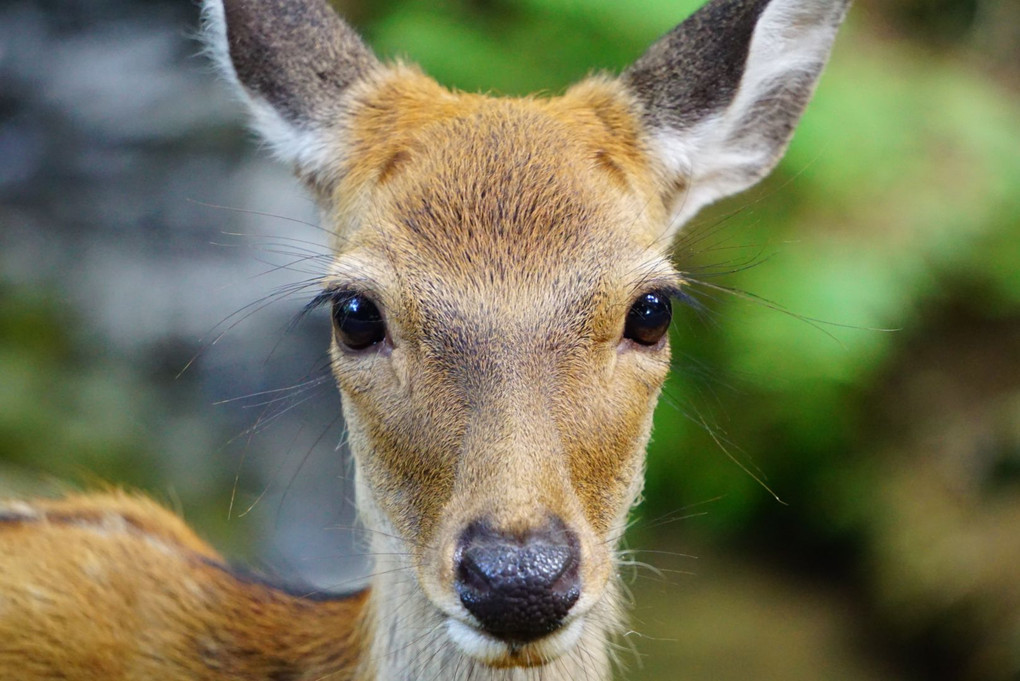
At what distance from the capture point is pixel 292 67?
4074 mm

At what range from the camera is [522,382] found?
10.3ft

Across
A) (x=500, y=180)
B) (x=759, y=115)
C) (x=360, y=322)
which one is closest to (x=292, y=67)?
(x=500, y=180)

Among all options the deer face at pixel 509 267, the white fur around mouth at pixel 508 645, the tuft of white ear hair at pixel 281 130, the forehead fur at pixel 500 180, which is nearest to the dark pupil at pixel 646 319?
the deer face at pixel 509 267

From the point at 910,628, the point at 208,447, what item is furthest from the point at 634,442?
the point at 208,447

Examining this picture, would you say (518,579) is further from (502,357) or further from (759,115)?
(759,115)

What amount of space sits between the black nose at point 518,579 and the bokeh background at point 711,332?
3321 millimetres

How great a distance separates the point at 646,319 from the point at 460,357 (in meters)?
0.63

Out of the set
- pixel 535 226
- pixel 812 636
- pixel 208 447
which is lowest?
pixel 812 636

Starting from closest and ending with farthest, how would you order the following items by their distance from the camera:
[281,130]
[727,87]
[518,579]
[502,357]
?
[518,579]
[502,357]
[727,87]
[281,130]

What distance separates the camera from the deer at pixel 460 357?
3002 mm

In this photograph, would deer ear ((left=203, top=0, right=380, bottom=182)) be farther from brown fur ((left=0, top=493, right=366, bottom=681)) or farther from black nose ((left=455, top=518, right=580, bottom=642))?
black nose ((left=455, top=518, right=580, bottom=642))

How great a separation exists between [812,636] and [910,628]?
0.67 metres

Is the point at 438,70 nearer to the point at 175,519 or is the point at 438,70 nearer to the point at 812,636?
the point at 175,519

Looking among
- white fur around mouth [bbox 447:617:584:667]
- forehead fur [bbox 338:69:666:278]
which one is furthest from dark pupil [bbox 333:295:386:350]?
white fur around mouth [bbox 447:617:584:667]
